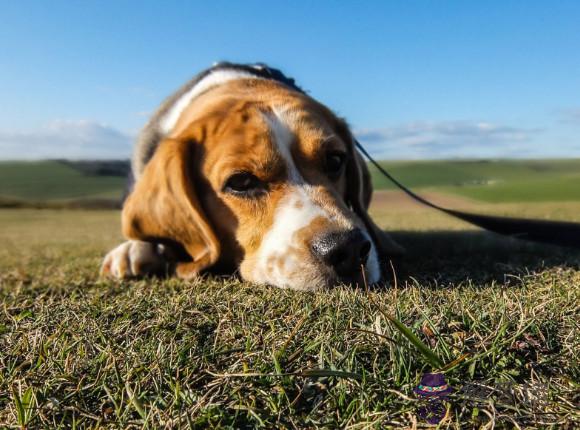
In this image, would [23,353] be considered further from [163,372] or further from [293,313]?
[293,313]

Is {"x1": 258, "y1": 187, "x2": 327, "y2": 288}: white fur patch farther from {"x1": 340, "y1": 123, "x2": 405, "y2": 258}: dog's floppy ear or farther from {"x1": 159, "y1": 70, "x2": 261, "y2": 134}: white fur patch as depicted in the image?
{"x1": 159, "y1": 70, "x2": 261, "y2": 134}: white fur patch

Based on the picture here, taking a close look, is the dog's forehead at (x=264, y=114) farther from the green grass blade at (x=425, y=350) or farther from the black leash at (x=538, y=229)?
the green grass blade at (x=425, y=350)

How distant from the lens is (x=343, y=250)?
248cm

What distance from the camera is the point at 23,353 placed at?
1.84m

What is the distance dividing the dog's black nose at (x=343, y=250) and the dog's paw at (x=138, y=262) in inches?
48.6

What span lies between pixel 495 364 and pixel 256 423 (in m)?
0.68

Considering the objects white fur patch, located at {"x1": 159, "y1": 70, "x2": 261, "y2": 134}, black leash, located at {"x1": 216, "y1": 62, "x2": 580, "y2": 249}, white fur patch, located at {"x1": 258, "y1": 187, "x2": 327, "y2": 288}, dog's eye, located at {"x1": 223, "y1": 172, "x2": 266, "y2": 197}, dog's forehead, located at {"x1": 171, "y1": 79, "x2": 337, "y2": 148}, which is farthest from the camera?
white fur patch, located at {"x1": 159, "y1": 70, "x2": 261, "y2": 134}

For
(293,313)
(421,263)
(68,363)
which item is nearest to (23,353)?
(68,363)

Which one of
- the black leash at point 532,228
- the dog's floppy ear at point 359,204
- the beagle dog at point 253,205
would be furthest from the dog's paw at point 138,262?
the black leash at point 532,228

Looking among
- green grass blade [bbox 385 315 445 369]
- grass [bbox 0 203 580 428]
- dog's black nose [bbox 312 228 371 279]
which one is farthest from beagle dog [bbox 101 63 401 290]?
green grass blade [bbox 385 315 445 369]

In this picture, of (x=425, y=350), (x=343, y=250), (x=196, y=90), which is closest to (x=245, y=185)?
(x=343, y=250)

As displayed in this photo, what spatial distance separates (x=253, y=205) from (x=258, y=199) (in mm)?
45

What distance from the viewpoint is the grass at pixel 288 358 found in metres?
1.32

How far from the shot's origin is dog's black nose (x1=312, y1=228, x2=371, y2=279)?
97.6 inches
